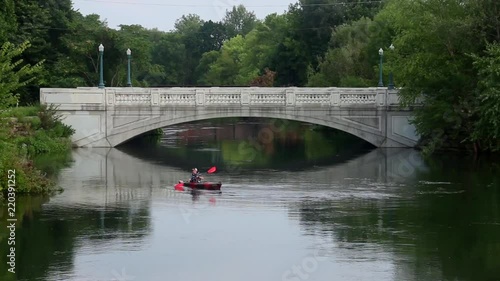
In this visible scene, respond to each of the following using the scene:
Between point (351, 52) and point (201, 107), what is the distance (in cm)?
1775

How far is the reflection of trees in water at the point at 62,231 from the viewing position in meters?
20.4

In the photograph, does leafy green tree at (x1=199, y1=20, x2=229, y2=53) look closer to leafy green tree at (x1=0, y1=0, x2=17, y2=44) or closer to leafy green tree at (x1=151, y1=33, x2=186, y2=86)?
leafy green tree at (x1=151, y1=33, x2=186, y2=86)

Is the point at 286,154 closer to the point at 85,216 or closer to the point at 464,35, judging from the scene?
the point at 464,35

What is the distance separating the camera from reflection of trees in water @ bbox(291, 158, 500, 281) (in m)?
20.6

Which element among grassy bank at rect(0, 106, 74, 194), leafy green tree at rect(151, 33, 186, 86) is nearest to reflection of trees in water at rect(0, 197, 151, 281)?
grassy bank at rect(0, 106, 74, 194)

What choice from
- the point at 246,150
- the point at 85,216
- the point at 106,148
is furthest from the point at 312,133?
the point at 85,216

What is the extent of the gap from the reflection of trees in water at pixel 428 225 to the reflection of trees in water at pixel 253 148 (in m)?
11.3

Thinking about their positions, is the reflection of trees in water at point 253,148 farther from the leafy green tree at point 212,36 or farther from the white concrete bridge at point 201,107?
the leafy green tree at point 212,36

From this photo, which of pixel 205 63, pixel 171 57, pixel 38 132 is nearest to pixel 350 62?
pixel 38 132

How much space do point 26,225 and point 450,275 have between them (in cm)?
1083

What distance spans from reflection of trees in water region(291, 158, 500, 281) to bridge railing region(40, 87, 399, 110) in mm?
13426

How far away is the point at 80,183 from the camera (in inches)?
1329

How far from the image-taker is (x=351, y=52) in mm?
62188

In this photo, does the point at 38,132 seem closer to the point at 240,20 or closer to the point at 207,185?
the point at 207,185
